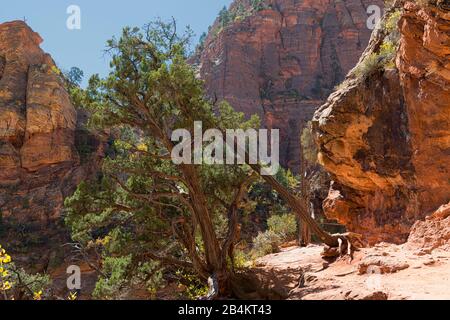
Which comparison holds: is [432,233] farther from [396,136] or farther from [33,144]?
[33,144]

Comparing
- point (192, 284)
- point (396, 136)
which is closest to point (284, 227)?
point (396, 136)

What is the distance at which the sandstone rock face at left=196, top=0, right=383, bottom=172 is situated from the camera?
5553 cm

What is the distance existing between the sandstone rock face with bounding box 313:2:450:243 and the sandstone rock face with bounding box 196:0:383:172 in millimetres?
38200

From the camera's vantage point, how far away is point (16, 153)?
34.3 m

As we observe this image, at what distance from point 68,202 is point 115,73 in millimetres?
3345

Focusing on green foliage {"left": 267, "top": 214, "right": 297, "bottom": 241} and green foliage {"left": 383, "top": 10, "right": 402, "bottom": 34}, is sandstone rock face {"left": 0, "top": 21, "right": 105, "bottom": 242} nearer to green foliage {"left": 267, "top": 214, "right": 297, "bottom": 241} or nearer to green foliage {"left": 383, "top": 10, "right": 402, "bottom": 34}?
green foliage {"left": 267, "top": 214, "right": 297, "bottom": 241}

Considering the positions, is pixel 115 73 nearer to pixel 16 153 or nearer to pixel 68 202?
pixel 68 202

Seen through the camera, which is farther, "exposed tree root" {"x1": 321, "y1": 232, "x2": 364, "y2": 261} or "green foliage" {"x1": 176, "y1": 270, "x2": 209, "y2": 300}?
"exposed tree root" {"x1": 321, "y1": 232, "x2": 364, "y2": 261}

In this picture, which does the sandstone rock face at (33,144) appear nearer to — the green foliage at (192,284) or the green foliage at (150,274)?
the green foliage at (150,274)

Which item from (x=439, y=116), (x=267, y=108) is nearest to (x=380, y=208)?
(x=439, y=116)

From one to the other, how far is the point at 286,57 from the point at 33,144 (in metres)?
36.4

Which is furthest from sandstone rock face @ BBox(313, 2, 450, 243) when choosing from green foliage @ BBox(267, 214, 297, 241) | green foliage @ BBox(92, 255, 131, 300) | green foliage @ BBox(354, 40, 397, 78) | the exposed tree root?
green foliage @ BBox(267, 214, 297, 241)

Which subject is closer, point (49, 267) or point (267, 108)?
point (49, 267)

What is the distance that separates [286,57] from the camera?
194ft
